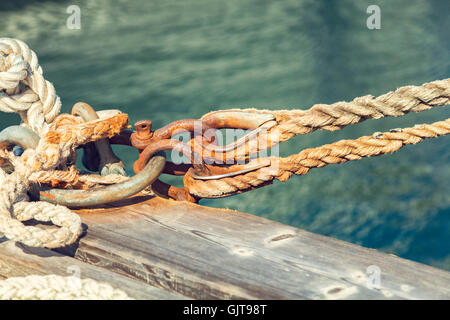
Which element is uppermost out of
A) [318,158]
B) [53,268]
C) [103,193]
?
[318,158]

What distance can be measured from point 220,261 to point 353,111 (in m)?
0.57

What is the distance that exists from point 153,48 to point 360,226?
169cm

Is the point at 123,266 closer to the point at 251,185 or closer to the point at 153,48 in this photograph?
the point at 251,185

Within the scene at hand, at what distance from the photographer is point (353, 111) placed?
1.46 metres

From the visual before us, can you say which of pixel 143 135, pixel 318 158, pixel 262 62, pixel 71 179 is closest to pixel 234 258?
pixel 318 158

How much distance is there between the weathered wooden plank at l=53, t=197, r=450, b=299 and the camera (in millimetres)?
1173

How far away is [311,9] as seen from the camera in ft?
10.5

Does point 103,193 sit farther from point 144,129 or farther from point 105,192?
point 144,129

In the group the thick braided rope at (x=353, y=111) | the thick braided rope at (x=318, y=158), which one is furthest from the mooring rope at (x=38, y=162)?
the thick braided rope at (x=353, y=111)

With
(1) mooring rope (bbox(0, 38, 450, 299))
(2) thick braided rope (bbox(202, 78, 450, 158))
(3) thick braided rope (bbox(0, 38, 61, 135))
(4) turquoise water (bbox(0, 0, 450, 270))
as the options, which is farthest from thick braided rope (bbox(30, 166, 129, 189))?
(4) turquoise water (bbox(0, 0, 450, 270))

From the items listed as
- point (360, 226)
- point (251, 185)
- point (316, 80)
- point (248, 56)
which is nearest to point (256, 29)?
point (248, 56)

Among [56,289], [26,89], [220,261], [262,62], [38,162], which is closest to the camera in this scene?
[56,289]

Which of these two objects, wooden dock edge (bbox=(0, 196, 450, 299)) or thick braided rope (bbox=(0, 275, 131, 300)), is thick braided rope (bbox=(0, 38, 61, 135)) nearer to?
wooden dock edge (bbox=(0, 196, 450, 299))

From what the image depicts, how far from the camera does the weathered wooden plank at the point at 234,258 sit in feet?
3.85
